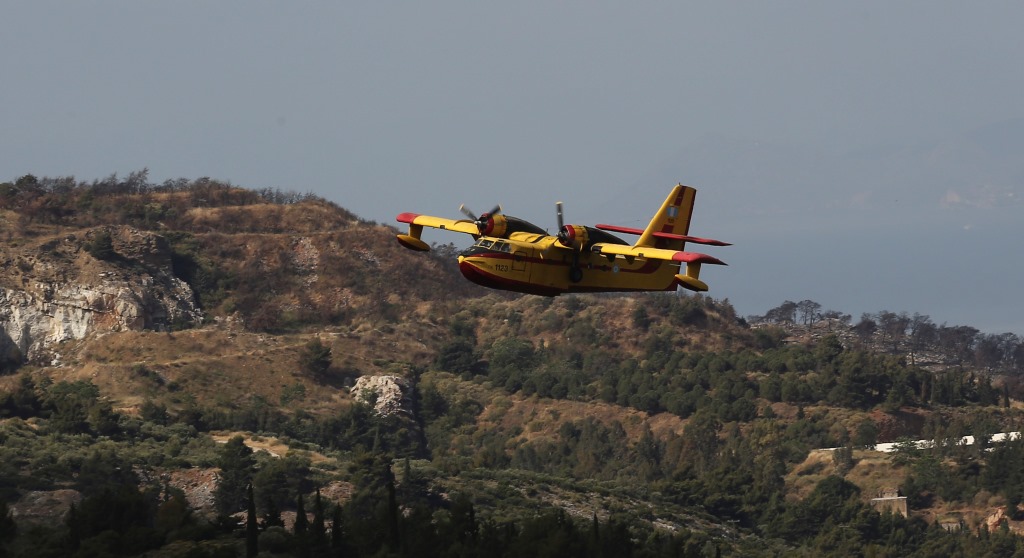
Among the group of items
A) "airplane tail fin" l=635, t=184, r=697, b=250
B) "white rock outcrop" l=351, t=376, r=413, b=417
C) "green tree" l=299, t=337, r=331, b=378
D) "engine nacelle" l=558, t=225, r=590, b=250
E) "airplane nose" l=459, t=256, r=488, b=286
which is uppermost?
"airplane tail fin" l=635, t=184, r=697, b=250

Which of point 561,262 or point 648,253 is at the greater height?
point 648,253

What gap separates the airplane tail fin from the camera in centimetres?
7694

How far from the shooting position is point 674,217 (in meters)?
79.2

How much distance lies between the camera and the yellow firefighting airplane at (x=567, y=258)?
70.3 m

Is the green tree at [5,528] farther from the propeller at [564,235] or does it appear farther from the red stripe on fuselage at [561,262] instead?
the propeller at [564,235]

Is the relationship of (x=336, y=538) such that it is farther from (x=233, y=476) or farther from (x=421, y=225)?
(x=233, y=476)

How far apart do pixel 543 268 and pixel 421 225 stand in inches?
382

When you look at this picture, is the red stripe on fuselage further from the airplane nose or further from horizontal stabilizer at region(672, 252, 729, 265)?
horizontal stabilizer at region(672, 252, 729, 265)

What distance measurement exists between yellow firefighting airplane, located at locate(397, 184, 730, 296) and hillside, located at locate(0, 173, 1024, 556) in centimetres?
1265

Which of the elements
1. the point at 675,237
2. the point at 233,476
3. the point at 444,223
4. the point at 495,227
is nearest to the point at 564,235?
the point at 495,227

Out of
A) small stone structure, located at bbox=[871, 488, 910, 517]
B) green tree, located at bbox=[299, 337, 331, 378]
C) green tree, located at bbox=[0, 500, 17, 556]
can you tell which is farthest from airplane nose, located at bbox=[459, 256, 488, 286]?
green tree, located at bbox=[299, 337, 331, 378]

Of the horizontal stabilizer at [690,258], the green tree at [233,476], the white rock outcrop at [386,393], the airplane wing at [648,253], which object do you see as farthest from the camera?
the white rock outcrop at [386,393]

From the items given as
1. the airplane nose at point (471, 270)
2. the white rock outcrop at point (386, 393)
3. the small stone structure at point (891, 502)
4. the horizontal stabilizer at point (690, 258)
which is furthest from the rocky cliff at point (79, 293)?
the horizontal stabilizer at point (690, 258)

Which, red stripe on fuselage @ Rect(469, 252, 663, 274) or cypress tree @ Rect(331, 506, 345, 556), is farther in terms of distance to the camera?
cypress tree @ Rect(331, 506, 345, 556)
